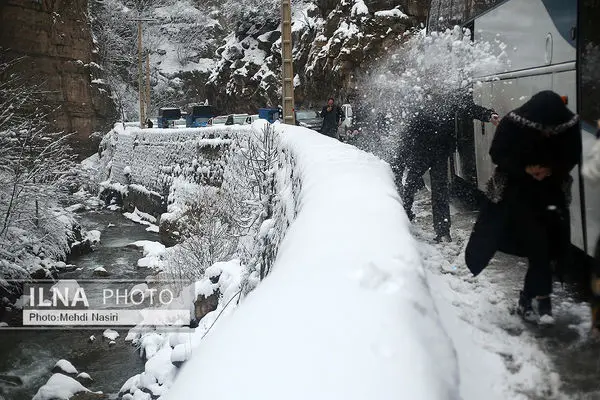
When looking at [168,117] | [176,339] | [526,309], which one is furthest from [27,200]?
[168,117]

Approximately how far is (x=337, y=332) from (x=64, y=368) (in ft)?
39.4

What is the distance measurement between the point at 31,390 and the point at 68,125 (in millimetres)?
26549

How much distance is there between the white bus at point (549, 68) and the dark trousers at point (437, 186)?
0.48m

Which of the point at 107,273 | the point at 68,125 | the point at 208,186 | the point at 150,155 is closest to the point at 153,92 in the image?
the point at 68,125

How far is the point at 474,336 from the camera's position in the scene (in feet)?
10.7

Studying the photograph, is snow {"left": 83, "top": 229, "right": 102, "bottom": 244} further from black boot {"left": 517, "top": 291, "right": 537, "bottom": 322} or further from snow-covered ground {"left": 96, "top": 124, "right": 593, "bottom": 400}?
black boot {"left": 517, "top": 291, "right": 537, "bottom": 322}

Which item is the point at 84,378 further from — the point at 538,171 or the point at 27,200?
the point at 538,171

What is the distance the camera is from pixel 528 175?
10.4 ft

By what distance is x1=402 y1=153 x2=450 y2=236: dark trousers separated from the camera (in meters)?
5.98

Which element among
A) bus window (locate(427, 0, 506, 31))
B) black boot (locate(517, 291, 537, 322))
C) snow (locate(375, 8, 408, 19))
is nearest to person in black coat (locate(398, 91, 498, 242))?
bus window (locate(427, 0, 506, 31))

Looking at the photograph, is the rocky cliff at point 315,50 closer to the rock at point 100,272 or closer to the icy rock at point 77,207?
the rock at point 100,272

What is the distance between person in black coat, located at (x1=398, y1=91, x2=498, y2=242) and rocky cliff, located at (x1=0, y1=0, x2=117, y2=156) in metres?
27.9

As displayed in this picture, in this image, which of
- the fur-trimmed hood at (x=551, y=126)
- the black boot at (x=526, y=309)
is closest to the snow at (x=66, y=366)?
the black boot at (x=526, y=309)

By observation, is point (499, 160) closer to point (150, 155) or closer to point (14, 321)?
point (14, 321)
